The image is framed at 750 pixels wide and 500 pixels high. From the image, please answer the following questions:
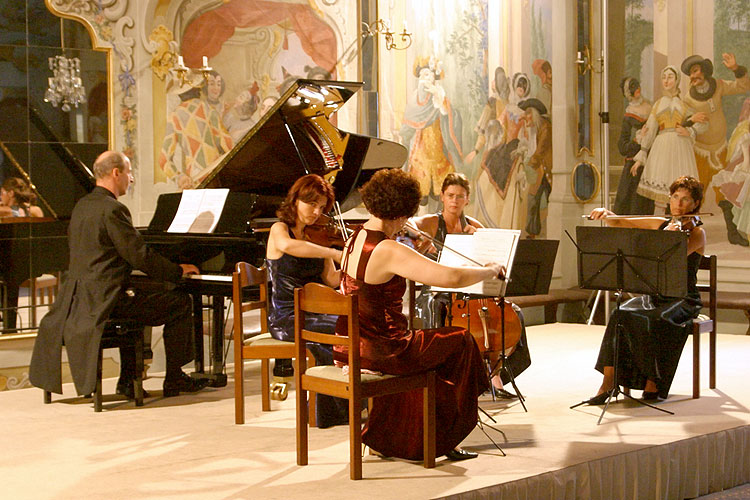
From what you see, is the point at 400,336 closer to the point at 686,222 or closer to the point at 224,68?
the point at 686,222

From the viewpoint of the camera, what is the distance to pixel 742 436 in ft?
15.0

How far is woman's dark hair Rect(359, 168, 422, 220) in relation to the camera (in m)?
3.78

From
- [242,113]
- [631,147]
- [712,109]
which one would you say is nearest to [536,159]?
[631,147]

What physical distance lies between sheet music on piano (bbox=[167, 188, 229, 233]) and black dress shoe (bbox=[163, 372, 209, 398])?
87 centimetres

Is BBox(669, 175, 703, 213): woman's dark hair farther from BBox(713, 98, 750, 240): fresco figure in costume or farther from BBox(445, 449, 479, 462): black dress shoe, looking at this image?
BBox(713, 98, 750, 240): fresco figure in costume

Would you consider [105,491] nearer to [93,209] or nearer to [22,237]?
[93,209]

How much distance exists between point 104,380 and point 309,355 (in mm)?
2092

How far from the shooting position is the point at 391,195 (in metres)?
3.77

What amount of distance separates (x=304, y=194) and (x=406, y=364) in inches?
59.4

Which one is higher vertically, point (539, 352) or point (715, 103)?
point (715, 103)

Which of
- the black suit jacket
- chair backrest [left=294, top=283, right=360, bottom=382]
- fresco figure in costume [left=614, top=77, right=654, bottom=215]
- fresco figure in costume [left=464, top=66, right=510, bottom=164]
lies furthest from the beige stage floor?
fresco figure in costume [left=464, top=66, right=510, bottom=164]

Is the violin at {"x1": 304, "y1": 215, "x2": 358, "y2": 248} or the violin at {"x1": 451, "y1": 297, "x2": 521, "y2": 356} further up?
the violin at {"x1": 304, "y1": 215, "x2": 358, "y2": 248}

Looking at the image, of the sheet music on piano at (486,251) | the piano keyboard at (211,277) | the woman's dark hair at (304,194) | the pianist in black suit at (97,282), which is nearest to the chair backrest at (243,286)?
the piano keyboard at (211,277)

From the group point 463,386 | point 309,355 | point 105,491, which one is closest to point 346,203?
point 309,355
